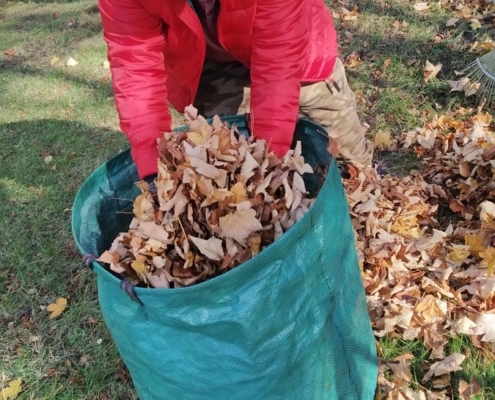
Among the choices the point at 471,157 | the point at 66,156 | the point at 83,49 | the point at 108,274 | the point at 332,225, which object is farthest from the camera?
the point at 83,49

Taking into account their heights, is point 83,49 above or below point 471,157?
below

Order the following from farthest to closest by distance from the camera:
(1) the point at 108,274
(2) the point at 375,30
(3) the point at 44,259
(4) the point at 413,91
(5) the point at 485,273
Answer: (2) the point at 375,30 < (4) the point at 413,91 < (3) the point at 44,259 < (5) the point at 485,273 < (1) the point at 108,274

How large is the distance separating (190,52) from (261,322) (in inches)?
40.1

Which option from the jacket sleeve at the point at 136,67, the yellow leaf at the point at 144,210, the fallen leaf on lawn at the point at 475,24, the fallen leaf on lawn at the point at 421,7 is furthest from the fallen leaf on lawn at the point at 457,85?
the yellow leaf at the point at 144,210

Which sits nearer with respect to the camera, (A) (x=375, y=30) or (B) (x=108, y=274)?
(B) (x=108, y=274)

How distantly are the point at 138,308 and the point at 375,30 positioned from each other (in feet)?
10.00

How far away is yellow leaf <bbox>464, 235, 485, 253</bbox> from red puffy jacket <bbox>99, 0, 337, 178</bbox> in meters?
0.87

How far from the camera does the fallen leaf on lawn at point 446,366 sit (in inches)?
66.2

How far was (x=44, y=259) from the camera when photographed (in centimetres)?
260

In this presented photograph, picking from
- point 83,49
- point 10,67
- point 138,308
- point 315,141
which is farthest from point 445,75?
point 10,67

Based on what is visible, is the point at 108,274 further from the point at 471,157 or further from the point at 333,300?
the point at 471,157

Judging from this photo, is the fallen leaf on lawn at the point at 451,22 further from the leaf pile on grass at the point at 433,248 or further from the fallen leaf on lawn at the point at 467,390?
the fallen leaf on lawn at the point at 467,390

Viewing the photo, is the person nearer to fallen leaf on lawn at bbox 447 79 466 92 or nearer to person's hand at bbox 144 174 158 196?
person's hand at bbox 144 174 158 196

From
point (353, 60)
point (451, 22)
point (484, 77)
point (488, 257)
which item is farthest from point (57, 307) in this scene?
point (451, 22)
